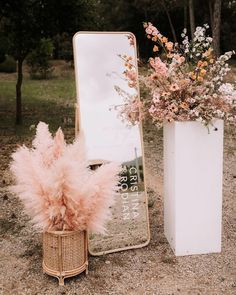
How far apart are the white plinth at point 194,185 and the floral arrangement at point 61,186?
704mm

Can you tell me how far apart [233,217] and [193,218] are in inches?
48.1

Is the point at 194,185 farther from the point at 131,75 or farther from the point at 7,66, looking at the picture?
the point at 7,66

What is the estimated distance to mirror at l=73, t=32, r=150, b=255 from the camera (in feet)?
14.6

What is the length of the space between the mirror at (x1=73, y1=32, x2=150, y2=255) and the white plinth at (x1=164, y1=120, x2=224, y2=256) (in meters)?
0.41

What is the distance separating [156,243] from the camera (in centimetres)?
459

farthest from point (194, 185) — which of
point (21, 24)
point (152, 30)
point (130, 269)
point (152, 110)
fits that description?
point (21, 24)

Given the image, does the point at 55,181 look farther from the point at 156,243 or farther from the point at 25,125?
the point at 25,125

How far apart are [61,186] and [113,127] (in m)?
1.23

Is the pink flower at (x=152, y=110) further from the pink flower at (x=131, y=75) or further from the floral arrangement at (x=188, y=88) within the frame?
the pink flower at (x=131, y=75)

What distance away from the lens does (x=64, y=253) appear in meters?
3.75

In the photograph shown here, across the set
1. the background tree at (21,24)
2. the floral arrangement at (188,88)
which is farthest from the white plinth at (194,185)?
the background tree at (21,24)

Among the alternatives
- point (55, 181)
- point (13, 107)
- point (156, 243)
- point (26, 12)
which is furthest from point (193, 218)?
point (13, 107)

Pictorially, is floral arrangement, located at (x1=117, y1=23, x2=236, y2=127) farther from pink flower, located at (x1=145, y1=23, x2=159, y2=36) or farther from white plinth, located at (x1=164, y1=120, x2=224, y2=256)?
white plinth, located at (x1=164, y1=120, x2=224, y2=256)

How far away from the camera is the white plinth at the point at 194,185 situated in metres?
4.04
